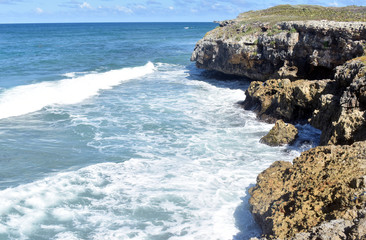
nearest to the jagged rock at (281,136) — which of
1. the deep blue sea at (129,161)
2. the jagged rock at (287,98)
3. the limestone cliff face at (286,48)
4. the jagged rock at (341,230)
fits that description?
the deep blue sea at (129,161)

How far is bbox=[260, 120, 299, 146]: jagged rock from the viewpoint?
14.0 meters

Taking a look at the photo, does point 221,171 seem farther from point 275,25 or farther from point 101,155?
point 275,25

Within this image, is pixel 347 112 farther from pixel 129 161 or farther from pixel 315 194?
pixel 129 161

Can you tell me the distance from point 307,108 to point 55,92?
17560 millimetres

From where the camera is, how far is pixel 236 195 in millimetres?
10227

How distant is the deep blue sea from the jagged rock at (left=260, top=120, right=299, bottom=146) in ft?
A: 1.60

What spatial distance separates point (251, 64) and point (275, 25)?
3.08 m

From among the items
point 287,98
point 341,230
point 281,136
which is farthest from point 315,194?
point 287,98

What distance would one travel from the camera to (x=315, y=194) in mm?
6621

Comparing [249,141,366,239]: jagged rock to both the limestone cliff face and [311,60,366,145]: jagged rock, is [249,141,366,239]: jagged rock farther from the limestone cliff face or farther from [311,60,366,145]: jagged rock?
the limestone cliff face

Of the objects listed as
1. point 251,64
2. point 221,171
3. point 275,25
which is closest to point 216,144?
point 221,171

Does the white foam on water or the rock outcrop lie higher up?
the rock outcrop

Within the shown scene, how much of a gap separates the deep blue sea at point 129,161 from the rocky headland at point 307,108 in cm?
127

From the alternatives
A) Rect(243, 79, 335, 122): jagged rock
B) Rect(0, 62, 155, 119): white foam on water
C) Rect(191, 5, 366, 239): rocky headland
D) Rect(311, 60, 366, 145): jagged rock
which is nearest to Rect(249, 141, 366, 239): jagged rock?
Rect(191, 5, 366, 239): rocky headland
